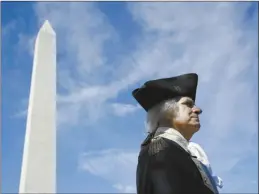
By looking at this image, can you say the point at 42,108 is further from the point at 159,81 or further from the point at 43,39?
the point at 159,81

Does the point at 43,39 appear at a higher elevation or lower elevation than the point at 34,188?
higher

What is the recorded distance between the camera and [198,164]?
374 cm

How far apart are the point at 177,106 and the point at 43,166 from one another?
1178 cm

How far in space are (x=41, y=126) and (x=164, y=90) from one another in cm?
1213

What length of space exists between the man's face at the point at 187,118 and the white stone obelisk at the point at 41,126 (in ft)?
37.3

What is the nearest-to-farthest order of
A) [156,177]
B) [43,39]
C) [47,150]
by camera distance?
[156,177] < [47,150] < [43,39]

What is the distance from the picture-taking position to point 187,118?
156 inches

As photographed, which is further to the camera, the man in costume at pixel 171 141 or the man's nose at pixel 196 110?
the man's nose at pixel 196 110

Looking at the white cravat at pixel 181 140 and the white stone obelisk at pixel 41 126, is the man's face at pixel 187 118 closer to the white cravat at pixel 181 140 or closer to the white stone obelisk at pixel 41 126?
the white cravat at pixel 181 140

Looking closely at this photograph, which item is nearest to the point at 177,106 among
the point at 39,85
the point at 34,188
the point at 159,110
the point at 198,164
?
the point at 159,110

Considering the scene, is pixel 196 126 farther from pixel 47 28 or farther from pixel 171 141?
pixel 47 28

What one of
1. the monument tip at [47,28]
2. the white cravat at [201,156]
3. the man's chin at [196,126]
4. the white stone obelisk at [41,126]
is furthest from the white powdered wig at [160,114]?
the monument tip at [47,28]

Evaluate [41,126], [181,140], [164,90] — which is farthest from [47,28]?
[181,140]

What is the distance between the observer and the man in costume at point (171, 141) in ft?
11.7
